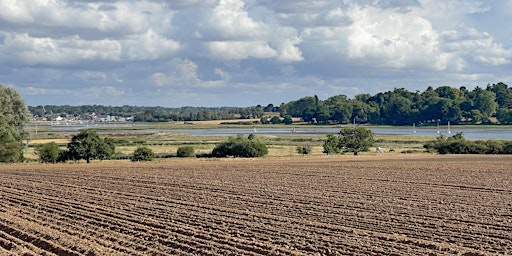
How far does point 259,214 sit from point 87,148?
4368cm

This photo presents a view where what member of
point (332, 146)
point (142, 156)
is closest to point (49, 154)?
point (142, 156)

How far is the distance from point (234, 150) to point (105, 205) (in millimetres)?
47534

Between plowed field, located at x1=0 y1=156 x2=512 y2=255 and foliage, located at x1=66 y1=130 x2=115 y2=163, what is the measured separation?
23.4 metres

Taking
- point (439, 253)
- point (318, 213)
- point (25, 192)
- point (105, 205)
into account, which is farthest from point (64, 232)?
point (25, 192)

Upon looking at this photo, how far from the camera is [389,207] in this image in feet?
85.0

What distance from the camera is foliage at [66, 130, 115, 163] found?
65250mm

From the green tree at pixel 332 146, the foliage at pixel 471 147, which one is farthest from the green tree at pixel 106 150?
the foliage at pixel 471 147

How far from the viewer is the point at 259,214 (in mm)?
24266

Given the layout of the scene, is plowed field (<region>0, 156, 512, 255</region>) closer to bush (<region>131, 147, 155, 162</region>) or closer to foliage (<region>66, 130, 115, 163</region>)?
foliage (<region>66, 130, 115, 163</region>)

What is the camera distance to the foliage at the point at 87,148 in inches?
2569

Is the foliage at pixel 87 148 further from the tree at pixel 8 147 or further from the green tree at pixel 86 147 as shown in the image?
the tree at pixel 8 147

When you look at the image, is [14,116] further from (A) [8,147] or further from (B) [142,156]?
(B) [142,156]

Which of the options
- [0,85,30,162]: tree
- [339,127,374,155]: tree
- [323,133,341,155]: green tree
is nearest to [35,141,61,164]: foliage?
[0,85,30,162]: tree

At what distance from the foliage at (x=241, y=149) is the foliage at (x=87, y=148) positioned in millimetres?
12899
